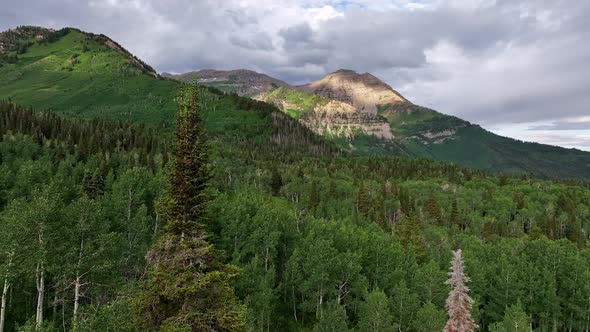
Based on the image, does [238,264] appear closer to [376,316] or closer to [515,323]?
[376,316]

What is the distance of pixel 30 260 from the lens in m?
38.4

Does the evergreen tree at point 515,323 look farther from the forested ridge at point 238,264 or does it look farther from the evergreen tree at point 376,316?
the evergreen tree at point 376,316

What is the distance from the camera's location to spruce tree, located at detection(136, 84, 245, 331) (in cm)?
2289

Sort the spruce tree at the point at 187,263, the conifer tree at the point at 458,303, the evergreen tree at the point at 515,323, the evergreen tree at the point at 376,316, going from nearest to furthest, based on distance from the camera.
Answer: the spruce tree at the point at 187,263, the conifer tree at the point at 458,303, the evergreen tree at the point at 515,323, the evergreen tree at the point at 376,316

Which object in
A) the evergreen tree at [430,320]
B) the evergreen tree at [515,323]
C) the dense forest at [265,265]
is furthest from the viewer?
the evergreen tree at [430,320]

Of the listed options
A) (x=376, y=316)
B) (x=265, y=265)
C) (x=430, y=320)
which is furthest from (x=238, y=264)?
(x=430, y=320)

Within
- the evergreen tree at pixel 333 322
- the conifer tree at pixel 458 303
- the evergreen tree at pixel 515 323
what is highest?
the conifer tree at pixel 458 303

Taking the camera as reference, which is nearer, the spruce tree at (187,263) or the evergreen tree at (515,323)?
the spruce tree at (187,263)

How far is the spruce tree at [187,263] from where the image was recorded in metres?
22.9

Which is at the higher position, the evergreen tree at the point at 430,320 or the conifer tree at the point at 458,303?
the conifer tree at the point at 458,303

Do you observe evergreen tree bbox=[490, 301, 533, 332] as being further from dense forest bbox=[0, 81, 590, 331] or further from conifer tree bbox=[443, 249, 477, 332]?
conifer tree bbox=[443, 249, 477, 332]

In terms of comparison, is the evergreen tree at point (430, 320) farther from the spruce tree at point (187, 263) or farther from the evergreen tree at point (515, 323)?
the spruce tree at point (187, 263)

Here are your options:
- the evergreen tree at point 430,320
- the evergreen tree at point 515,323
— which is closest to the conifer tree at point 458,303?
the evergreen tree at point 515,323

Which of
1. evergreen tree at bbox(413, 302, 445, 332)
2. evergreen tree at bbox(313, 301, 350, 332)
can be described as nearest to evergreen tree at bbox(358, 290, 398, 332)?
evergreen tree at bbox(413, 302, 445, 332)
